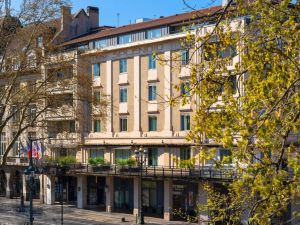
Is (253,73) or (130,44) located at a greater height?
(130,44)

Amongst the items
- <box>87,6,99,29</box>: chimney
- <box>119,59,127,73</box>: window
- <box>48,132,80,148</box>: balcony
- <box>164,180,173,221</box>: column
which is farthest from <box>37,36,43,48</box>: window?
<box>87,6,99,29</box>: chimney

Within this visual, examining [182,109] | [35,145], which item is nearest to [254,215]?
[182,109]

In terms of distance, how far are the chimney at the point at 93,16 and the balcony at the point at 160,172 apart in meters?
17.6

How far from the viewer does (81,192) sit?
170ft

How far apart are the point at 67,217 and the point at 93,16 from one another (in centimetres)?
2429

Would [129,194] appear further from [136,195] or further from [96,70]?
[96,70]

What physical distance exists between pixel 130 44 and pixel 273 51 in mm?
38001

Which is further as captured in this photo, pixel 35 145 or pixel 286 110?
pixel 35 145

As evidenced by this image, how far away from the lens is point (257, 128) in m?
9.24

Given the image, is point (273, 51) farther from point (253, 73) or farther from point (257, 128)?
point (257, 128)

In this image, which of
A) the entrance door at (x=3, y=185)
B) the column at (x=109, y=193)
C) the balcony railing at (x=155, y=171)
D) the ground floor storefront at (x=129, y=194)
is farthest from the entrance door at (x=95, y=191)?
the entrance door at (x=3, y=185)

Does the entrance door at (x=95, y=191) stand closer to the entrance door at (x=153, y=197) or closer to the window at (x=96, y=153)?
the window at (x=96, y=153)

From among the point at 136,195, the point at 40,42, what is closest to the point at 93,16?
the point at 136,195

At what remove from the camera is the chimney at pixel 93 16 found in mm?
61000
